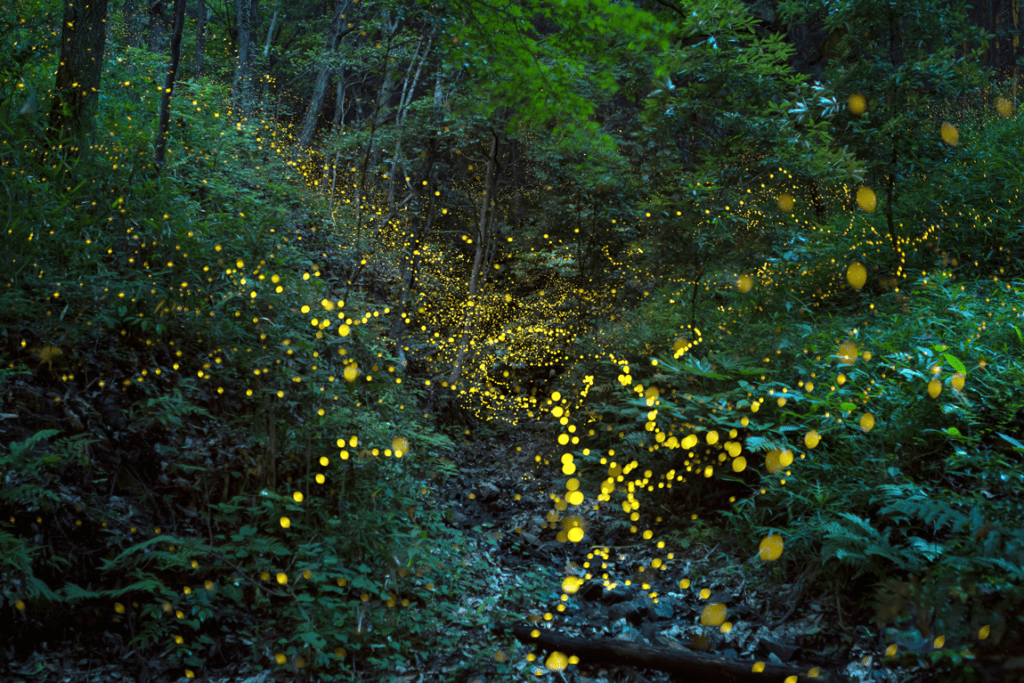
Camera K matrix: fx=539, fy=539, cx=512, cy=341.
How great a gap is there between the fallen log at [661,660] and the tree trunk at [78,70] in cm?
594

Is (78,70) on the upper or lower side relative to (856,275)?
upper

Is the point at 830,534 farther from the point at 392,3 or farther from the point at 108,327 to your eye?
the point at 392,3

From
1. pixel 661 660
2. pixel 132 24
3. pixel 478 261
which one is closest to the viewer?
pixel 661 660

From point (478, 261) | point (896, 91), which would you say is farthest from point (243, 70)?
point (896, 91)

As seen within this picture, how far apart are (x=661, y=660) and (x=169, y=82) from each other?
6.92 metres

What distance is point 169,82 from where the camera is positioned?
571 centimetres

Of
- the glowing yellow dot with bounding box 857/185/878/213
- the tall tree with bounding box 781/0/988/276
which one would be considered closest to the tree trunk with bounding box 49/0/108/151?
the tall tree with bounding box 781/0/988/276

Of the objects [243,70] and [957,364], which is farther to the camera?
[243,70]

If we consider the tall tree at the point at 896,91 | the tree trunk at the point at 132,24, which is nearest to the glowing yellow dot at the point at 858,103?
the tall tree at the point at 896,91

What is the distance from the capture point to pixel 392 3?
21.4 feet

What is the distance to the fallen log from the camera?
9.25ft

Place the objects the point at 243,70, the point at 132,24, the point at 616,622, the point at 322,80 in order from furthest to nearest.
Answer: the point at 322,80
the point at 132,24
the point at 243,70
the point at 616,622

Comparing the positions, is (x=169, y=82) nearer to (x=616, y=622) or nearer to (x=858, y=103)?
(x=616, y=622)

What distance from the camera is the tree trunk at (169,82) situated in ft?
18.3
